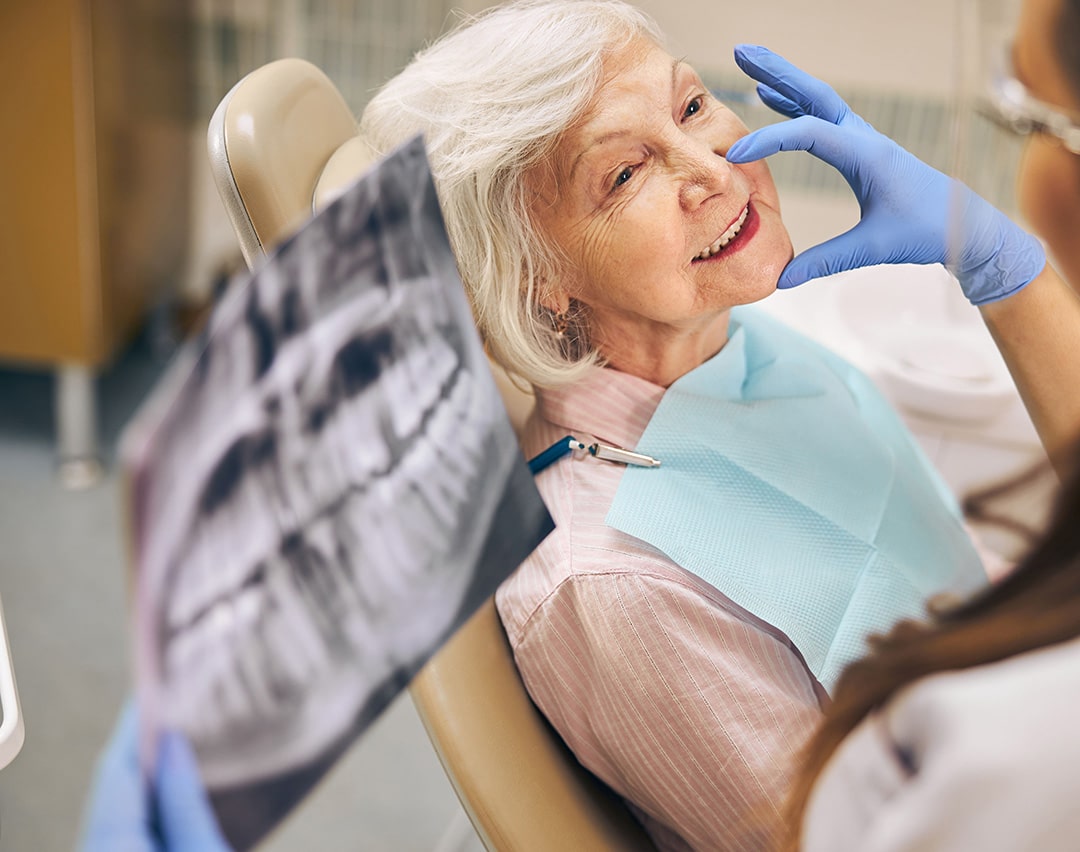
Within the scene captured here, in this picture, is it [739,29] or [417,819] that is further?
[739,29]

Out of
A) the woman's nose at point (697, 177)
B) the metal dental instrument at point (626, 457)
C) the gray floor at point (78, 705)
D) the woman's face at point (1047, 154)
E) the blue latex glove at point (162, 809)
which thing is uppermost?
the woman's face at point (1047, 154)

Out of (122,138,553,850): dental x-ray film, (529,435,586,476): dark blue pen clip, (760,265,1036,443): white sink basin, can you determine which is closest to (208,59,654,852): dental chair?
(529,435,586,476): dark blue pen clip

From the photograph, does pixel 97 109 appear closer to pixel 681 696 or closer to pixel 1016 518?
pixel 681 696

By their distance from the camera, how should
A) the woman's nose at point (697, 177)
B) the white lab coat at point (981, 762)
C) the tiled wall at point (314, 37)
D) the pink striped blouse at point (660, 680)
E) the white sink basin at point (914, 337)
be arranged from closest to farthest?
the white lab coat at point (981, 762) → the pink striped blouse at point (660, 680) → the woman's nose at point (697, 177) → the white sink basin at point (914, 337) → the tiled wall at point (314, 37)

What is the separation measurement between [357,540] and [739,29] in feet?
6.71

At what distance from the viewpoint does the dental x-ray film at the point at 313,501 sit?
1.57 feet

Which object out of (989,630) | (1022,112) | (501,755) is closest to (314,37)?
(501,755)

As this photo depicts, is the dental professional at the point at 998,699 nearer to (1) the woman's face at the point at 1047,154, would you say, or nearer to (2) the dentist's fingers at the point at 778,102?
(1) the woman's face at the point at 1047,154

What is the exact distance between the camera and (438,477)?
0.57 meters

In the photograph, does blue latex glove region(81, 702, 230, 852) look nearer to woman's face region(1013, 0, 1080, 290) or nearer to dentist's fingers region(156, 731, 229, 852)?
dentist's fingers region(156, 731, 229, 852)

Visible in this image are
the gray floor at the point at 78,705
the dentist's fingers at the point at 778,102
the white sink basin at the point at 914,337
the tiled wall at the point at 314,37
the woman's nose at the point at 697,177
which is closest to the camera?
the woman's nose at the point at 697,177

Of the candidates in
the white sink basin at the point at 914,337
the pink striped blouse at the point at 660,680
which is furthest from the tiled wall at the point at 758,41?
the pink striped blouse at the point at 660,680

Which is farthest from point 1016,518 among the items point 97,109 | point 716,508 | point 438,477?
point 97,109

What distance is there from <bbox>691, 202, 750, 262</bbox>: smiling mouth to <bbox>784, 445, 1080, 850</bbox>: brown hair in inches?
18.9
